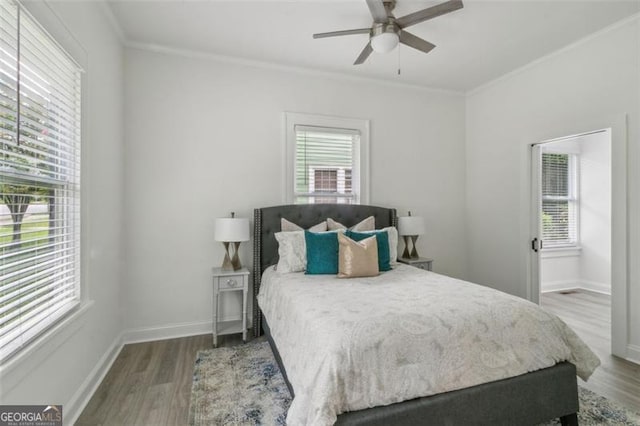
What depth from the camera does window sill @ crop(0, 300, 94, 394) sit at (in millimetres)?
1306

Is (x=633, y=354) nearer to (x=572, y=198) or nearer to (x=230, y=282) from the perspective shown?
(x=572, y=198)

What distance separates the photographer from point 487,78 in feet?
13.1

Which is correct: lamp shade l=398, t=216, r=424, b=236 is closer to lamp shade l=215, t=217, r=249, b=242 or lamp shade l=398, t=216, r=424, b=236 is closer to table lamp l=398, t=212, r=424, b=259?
table lamp l=398, t=212, r=424, b=259

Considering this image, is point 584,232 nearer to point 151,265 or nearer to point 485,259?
point 485,259

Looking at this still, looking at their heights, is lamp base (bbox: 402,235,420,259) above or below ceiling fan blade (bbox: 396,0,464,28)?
below

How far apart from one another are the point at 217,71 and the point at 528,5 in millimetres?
2984

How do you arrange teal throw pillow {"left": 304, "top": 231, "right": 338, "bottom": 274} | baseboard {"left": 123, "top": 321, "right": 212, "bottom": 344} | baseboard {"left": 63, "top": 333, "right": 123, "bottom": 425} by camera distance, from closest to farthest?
baseboard {"left": 63, "top": 333, "right": 123, "bottom": 425}, teal throw pillow {"left": 304, "top": 231, "right": 338, "bottom": 274}, baseboard {"left": 123, "top": 321, "right": 212, "bottom": 344}

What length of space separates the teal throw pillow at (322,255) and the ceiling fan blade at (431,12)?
1836 millimetres

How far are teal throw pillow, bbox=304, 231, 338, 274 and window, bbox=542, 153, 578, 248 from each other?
4.41 m

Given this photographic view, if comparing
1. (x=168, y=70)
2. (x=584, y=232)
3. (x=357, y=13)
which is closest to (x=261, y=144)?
(x=168, y=70)

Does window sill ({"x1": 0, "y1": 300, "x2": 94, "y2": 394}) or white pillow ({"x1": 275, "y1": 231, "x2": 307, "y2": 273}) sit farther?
white pillow ({"x1": 275, "y1": 231, "x2": 307, "y2": 273})

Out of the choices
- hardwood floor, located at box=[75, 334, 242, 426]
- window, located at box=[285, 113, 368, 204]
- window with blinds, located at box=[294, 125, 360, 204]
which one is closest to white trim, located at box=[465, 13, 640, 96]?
window, located at box=[285, 113, 368, 204]

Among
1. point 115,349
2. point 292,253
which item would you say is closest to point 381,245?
point 292,253

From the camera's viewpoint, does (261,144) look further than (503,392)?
Yes
